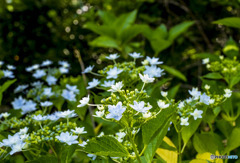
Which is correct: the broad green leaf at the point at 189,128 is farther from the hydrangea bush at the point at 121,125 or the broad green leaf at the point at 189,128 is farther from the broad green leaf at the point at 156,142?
the broad green leaf at the point at 156,142

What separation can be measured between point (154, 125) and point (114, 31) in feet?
4.56

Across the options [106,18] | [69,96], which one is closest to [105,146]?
[69,96]

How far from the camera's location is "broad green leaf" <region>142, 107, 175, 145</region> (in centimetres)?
86

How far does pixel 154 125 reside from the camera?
2.89ft

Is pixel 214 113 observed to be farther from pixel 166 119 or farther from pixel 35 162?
pixel 35 162

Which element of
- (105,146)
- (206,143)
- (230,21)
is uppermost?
(230,21)

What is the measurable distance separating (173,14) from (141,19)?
0.29 metres

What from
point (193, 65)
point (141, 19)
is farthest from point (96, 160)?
point (141, 19)

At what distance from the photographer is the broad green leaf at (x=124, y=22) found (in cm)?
213

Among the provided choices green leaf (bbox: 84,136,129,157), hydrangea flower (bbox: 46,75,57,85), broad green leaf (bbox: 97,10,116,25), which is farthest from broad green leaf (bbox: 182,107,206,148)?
broad green leaf (bbox: 97,10,116,25)

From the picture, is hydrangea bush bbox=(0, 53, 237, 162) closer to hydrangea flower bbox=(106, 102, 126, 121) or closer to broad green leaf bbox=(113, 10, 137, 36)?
hydrangea flower bbox=(106, 102, 126, 121)

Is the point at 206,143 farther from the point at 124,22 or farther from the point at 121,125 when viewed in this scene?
the point at 124,22

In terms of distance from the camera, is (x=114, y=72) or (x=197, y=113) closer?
(x=197, y=113)

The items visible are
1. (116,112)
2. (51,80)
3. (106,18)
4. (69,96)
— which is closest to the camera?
(116,112)
